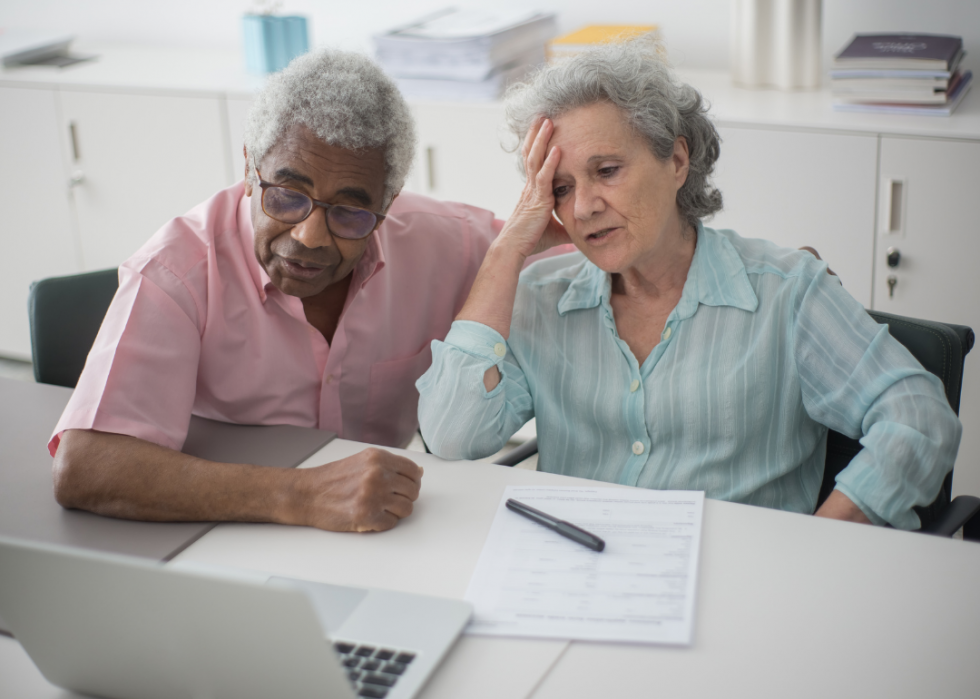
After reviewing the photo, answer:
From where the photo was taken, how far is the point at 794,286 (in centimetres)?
157

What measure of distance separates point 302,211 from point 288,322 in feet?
0.77

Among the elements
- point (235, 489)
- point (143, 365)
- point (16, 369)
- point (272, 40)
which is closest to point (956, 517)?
point (235, 489)

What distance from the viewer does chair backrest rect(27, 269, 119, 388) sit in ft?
6.21

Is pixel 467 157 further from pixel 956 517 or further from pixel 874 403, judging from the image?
pixel 956 517

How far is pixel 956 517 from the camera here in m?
1.46

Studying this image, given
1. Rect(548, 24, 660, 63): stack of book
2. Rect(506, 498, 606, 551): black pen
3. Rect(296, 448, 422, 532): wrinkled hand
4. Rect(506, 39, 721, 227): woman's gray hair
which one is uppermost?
Rect(548, 24, 660, 63): stack of book

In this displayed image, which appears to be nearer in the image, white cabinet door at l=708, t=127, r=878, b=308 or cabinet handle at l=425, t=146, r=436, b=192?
white cabinet door at l=708, t=127, r=878, b=308

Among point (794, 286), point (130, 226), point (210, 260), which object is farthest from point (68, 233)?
point (794, 286)

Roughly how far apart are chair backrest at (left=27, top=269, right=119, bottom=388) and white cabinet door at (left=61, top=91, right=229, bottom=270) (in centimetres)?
138

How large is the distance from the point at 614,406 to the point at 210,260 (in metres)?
0.76

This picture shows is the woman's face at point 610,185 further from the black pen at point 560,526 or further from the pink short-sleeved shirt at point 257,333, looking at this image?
the black pen at point 560,526

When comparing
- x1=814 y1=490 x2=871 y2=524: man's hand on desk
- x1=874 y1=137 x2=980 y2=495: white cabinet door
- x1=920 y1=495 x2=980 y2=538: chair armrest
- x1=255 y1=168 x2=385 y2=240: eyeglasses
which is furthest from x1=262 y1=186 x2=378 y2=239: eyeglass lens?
x1=874 y1=137 x2=980 y2=495: white cabinet door

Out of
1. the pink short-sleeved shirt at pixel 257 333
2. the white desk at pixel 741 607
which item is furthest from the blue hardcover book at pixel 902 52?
the white desk at pixel 741 607

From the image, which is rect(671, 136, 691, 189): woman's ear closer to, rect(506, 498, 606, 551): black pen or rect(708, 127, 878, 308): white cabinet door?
rect(506, 498, 606, 551): black pen
